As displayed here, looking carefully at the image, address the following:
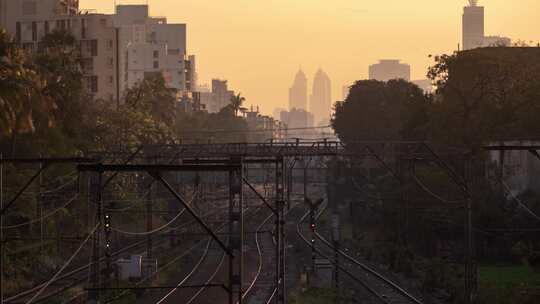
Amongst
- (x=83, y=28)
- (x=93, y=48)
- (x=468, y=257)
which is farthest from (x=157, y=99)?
(x=468, y=257)

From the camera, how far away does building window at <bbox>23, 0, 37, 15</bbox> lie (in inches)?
3642

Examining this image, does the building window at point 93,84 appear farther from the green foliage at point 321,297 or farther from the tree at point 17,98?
the green foliage at point 321,297

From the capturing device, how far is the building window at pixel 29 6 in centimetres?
9250

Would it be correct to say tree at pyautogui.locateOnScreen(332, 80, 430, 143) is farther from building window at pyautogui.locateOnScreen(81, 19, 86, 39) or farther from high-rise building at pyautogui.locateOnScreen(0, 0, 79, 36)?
high-rise building at pyautogui.locateOnScreen(0, 0, 79, 36)

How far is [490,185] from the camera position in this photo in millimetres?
52125

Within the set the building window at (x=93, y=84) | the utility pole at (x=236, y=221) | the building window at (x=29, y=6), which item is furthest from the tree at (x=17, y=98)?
the building window at (x=29, y=6)

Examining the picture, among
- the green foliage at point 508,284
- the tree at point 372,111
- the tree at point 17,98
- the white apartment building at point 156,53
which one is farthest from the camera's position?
the white apartment building at point 156,53

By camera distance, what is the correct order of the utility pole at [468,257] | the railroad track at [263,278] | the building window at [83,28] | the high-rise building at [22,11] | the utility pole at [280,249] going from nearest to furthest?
the utility pole at [280,249] < the utility pole at [468,257] < the railroad track at [263,278] < the building window at [83,28] < the high-rise building at [22,11]

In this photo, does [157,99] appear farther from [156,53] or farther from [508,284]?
[156,53]

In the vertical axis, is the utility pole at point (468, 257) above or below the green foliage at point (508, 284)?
above

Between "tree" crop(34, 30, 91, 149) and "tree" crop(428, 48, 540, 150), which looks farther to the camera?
"tree" crop(428, 48, 540, 150)

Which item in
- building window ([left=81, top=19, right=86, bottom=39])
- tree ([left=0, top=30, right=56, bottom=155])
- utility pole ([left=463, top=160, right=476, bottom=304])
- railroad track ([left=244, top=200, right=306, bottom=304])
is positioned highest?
building window ([left=81, top=19, right=86, bottom=39])

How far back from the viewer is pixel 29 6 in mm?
92750

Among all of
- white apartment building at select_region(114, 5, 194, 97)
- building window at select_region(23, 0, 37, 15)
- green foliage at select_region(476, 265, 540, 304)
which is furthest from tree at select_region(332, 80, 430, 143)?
white apartment building at select_region(114, 5, 194, 97)
